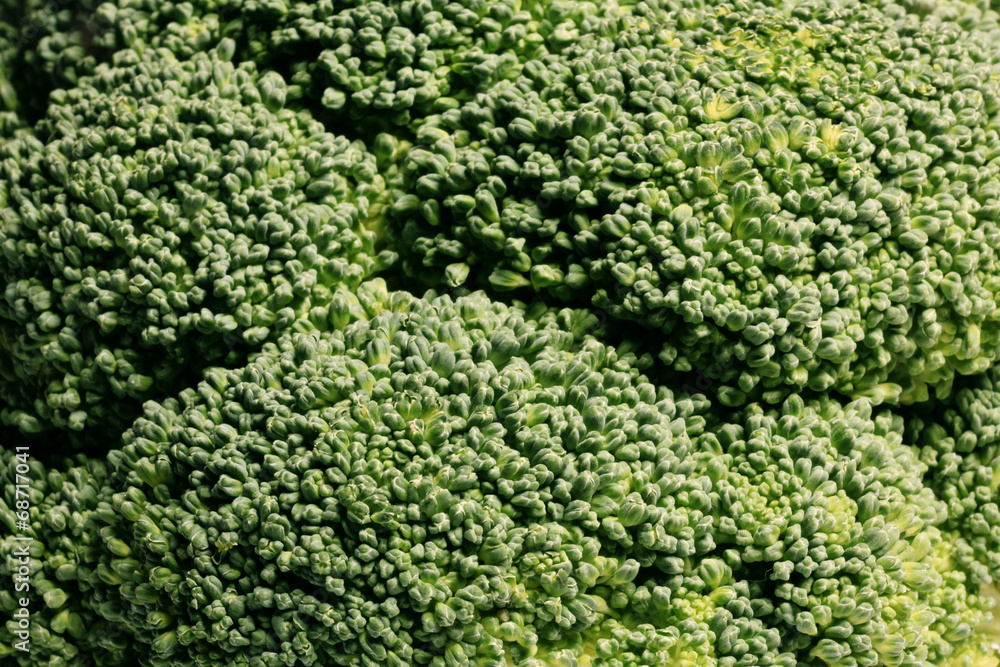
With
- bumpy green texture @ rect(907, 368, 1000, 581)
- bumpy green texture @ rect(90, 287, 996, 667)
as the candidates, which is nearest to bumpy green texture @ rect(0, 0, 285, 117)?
bumpy green texture @ rect(90, 287, 996, 667)

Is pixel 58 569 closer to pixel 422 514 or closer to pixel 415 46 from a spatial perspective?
pixel 422 514

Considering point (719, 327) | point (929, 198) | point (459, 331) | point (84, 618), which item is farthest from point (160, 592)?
point (929, 198)

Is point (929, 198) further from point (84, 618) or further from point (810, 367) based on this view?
point (84, 618)

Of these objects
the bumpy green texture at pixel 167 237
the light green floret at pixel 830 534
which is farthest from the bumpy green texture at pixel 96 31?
the light green floret at pixel 830 534

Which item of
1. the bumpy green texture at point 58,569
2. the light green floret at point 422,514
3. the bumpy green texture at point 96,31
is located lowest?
the bumpy green texture at point 58,569

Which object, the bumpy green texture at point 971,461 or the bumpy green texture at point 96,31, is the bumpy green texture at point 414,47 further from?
the bumpy green texture at point 971,461
